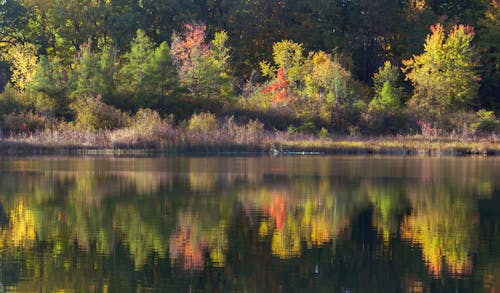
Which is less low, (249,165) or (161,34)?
(161,34)

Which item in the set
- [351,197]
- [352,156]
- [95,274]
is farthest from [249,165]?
[95,274]

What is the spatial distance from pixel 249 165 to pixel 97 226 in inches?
883

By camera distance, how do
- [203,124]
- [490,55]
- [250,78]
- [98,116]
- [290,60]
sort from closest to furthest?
[203,124]
[98,116]
[290,60]
[250,78]
[490,55]

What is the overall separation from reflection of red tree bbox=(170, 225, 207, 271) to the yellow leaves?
50.2 m

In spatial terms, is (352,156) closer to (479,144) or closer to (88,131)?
(479,144)

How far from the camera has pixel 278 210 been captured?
2469cm

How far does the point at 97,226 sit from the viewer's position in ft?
69.5

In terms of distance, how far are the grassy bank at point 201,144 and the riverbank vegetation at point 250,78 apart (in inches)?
4.0

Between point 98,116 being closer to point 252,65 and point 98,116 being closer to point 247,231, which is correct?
point 252,65

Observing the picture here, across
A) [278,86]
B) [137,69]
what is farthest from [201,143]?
[278,86]

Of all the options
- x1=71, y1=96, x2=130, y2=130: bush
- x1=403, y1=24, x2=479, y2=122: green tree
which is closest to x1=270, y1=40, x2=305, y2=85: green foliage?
x1=403, y1=24, x2=479, y2=122: green tree

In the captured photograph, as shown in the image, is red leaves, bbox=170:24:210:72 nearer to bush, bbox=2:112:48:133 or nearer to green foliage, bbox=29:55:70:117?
green foliage, bbox=29:55:70:117

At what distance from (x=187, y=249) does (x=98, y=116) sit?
43.3m

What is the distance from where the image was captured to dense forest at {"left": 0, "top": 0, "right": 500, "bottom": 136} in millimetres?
64125
